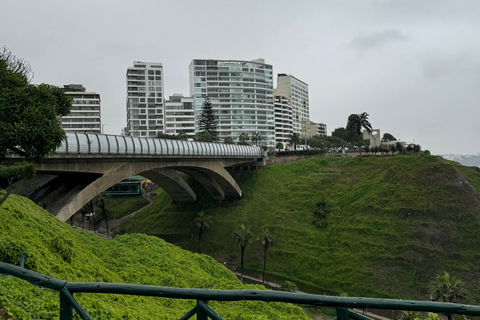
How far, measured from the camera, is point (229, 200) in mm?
59656

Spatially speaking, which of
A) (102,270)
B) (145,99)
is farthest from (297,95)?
(102,270)

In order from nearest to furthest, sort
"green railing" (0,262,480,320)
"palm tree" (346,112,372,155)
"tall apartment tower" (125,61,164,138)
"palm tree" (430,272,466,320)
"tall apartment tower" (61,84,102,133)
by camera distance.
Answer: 1. "green railing" (0,262,480,320)
2. "palm tree" (430,272,466,320)
3. "palm tree" (346,112,372,155)
4. "tall apartment tower" (61,84,102,133)
5. "tall apartment tower" (125,61,164,138)

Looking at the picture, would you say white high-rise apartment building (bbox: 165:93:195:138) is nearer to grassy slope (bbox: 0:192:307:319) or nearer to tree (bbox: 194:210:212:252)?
tree (bbox: 194:210:212:252)

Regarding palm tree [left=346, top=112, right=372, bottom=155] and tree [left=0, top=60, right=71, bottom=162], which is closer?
tree [left=0, top=60, right=71, bottom=162]

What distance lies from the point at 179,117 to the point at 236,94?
2316 centimetres

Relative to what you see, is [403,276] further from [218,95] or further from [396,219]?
[218,95]

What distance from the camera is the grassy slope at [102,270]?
6965mm

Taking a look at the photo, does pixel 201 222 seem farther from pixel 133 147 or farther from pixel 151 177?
pixel 133 147

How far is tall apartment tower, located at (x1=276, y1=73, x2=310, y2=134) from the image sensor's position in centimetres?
15162

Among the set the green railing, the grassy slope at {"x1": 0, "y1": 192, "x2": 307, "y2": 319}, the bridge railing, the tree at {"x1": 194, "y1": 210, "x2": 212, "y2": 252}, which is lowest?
the tree at {"x1": 194, "y1": 210, "x2": 212, "y2": 252}

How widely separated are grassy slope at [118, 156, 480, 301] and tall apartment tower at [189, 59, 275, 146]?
5921 centimetres

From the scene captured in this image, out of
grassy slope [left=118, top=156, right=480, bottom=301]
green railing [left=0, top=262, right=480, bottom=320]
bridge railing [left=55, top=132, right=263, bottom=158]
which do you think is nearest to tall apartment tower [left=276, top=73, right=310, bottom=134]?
grassy slope [left=118, top=156, right=480, bottom=301]

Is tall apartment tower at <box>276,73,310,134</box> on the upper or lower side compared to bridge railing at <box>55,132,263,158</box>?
upper

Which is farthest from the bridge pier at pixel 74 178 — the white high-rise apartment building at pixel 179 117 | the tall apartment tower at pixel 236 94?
the tall apartment tower at pixel 236 94
